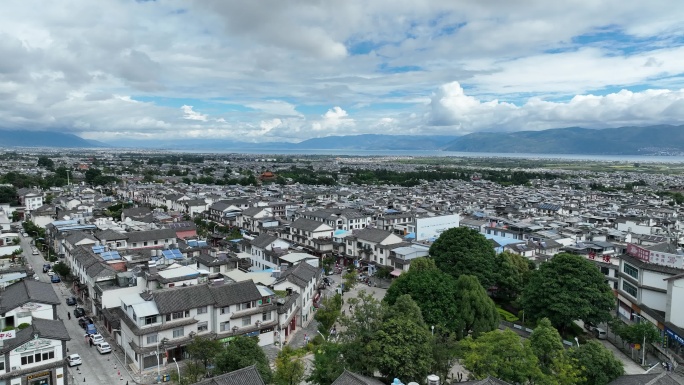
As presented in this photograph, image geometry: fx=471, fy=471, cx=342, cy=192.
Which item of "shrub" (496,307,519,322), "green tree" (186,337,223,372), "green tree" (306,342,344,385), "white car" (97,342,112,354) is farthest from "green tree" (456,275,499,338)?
"white car" (97,342,112,354)

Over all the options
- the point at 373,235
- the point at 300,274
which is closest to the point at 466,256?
the point at 373,235

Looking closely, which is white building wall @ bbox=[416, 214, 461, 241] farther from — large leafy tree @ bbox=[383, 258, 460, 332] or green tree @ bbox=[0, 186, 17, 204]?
green tree @ bbox=[0, 186, 17, 204]

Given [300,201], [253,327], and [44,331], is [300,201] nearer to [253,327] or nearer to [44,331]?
[253,327]

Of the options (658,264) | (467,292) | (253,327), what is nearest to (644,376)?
(467,292)

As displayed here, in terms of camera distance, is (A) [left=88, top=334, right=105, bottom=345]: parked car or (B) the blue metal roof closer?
(A) [left=88, top=334, right=105, bottom=345]: parked car

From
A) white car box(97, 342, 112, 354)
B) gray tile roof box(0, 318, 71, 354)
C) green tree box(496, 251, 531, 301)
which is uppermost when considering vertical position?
gray tile roof box(0, 318, 71, 354)

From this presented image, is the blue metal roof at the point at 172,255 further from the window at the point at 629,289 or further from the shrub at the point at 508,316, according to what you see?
the window at the point at 629,289
